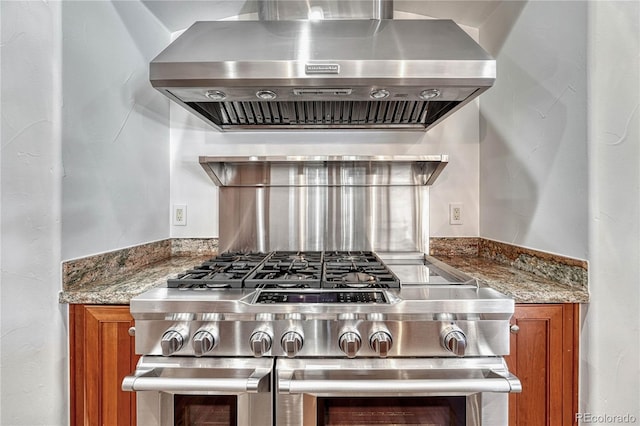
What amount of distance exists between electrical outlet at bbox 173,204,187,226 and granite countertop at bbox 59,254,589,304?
424mm

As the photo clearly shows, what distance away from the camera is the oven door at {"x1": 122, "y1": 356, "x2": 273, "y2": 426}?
3.26 ft

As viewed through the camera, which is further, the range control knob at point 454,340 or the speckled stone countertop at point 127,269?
the speckled stone countertop at point 127,269

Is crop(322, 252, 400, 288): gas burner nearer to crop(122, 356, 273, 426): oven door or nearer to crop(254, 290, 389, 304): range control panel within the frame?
crop(254, 290, 389, 304): range control panel

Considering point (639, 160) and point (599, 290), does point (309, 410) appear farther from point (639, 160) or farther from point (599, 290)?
point (639, 160)

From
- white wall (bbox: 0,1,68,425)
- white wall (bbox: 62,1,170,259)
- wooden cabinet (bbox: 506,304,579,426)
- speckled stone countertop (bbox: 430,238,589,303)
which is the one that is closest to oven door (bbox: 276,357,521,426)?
wooden cabinet (bbox: 506,304,579,426)

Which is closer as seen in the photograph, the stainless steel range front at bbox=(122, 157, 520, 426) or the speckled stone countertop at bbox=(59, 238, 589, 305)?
the stainless steel range front at bbox=(122, 157, 520, 426)

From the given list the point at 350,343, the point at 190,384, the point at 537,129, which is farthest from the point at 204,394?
the point at 537,129

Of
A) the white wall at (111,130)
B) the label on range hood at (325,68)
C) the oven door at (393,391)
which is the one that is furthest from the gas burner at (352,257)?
the white wall at (111,130)

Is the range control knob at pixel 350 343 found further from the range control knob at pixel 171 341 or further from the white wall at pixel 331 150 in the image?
the white wall at pixel 331 150

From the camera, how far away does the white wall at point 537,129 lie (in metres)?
1.15

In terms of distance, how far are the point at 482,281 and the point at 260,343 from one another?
0.79 meters

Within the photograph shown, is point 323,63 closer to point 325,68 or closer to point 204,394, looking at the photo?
point 325,68

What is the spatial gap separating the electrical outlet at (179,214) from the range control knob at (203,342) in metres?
1.00

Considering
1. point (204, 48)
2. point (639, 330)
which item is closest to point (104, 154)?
point (204, 48)
